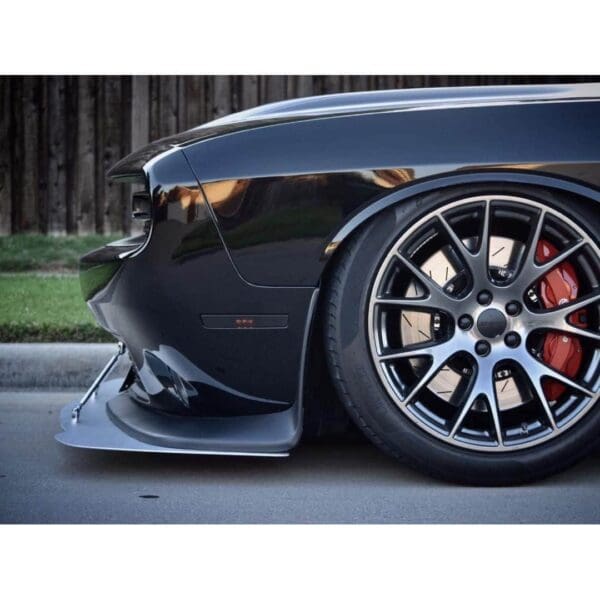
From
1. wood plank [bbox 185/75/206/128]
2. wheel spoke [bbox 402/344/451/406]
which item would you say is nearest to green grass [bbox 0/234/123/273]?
wood plank [bbox 185/75/206/128]

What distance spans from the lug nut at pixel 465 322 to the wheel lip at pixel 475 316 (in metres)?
0.01

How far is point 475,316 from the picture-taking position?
2600 millimetres

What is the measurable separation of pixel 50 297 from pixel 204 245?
3063 mm

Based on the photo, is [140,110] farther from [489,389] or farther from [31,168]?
[489,389]

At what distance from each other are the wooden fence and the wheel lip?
2804 millimetres

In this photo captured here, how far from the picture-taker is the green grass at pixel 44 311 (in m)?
4.50

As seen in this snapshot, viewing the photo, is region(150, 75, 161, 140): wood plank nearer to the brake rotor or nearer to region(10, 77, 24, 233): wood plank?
region(10, 77, 24, 233): wood plank

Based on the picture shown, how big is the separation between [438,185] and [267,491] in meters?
1.00

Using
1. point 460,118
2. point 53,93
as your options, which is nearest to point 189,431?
point 460,118

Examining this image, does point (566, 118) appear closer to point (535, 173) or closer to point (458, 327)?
point (535, 173)

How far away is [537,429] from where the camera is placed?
262 cm

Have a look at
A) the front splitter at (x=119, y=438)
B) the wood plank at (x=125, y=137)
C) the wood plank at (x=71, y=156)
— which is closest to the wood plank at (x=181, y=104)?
the wood plank at (x=125, y=137)

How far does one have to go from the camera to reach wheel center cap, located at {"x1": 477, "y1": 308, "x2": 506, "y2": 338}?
8.51 feet

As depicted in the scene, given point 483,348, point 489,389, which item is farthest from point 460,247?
point 489,389
